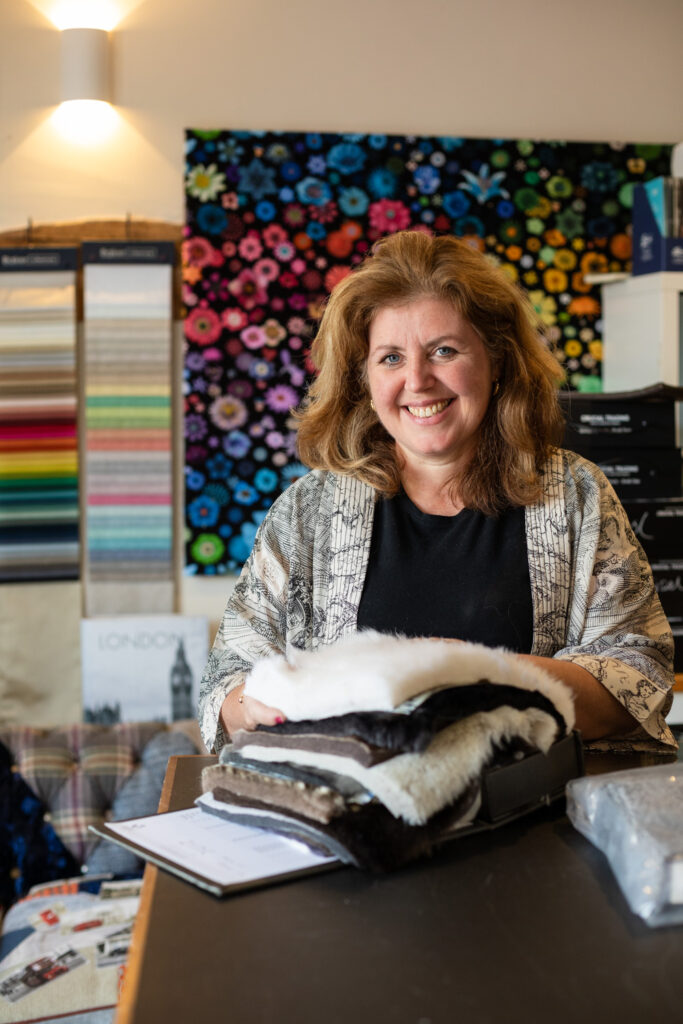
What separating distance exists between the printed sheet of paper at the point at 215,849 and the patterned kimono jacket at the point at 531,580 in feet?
1.38

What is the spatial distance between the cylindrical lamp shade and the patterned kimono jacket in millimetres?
1937

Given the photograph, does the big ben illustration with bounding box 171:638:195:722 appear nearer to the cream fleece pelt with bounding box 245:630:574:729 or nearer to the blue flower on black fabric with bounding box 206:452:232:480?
the blue flower on black fabric with bounding box 206:452:232:480

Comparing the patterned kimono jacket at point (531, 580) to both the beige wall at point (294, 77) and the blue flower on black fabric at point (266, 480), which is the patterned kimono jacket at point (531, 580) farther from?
the beige wall at point (294, 77)

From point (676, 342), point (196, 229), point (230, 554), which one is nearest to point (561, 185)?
point (676, 342)

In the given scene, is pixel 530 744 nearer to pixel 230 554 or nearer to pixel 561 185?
pixel 230 554

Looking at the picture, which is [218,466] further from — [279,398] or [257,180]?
[257,180]

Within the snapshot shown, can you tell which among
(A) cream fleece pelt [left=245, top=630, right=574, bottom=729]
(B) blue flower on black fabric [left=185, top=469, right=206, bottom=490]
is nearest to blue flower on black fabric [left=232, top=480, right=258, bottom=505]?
(B) blue flower on black fabric [left=185, top=469, right=206, bottom=490]

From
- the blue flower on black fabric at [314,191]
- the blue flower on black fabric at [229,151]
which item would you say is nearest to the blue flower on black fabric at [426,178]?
the blue flower on black fabric at [314,191]

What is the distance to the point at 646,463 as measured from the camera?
2.77m

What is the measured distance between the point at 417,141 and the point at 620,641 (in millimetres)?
2192

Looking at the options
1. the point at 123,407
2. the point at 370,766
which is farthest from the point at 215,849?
the point at 123,407

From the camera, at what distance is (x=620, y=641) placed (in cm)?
140

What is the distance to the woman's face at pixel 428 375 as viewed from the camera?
153 centimetres

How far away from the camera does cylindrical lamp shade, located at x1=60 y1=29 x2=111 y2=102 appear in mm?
2949
